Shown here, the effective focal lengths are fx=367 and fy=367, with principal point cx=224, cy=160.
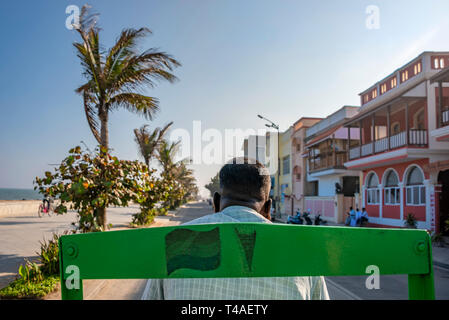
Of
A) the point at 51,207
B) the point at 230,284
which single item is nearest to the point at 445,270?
the point at 230,284

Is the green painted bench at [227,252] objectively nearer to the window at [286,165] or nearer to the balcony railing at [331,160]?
the balcony railing at [331,160]

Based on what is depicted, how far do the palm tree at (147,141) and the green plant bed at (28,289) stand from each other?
1645 cm

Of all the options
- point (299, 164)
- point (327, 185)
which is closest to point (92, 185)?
point (327, 185)

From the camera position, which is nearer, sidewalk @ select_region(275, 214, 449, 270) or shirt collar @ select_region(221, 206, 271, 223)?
shirt collar @ select_region(221, 206, 271, 223)

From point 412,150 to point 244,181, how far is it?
17.1m

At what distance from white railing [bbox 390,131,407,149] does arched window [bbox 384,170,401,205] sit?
207 cm

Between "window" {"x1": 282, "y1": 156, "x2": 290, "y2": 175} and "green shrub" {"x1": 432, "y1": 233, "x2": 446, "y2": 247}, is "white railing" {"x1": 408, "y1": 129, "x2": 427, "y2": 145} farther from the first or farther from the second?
"window" {"x1": 282, "y1": 156, "x2": 290, "y2": 175}

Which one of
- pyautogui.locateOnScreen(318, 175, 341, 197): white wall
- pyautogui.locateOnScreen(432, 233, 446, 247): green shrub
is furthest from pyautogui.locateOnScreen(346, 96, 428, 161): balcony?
pyautogui.locateOnScreen(318, 175, 341, 197): white wall

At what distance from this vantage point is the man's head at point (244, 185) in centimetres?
179

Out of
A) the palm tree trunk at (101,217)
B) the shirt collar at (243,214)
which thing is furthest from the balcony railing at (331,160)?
the shirt collar at (243,214)

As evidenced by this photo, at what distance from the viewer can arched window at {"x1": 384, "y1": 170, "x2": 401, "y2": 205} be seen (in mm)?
19234

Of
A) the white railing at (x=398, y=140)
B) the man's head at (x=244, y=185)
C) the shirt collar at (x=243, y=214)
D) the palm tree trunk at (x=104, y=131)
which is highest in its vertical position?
the white railing at (x=398, y=140)

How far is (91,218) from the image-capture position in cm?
876

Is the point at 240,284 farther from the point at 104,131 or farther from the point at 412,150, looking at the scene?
the point at 412,150
